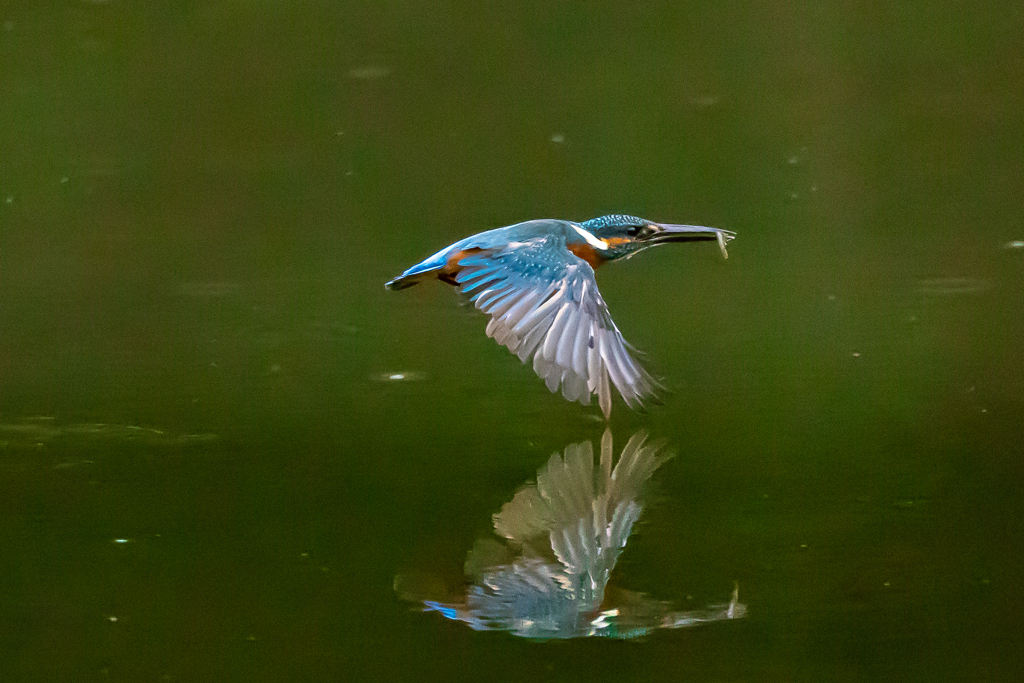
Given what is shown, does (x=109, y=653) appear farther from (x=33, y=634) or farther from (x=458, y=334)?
(x=458, y=334)

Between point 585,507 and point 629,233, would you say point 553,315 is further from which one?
point 629,233

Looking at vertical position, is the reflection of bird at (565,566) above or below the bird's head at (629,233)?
below

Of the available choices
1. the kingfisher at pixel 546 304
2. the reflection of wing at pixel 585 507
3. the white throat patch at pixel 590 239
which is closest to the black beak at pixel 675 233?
the white throat patch at pixel 590 239

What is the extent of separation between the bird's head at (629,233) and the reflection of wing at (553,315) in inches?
13.2

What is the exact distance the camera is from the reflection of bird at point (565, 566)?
1.78m

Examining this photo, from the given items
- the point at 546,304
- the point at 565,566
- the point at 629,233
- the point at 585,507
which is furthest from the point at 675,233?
the point at 565,566

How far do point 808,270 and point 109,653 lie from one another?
271 cm

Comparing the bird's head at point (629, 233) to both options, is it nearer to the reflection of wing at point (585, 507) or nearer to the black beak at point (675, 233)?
the black beak at point (675, 233)

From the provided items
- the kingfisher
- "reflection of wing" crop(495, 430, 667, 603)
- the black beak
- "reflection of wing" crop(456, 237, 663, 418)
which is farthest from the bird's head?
"reflection of wing" crop(495, 430, 667, 603)

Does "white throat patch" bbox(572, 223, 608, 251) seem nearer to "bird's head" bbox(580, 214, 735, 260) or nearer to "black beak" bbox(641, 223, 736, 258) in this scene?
"bird's head" bbox(580, 214, 735, 260)

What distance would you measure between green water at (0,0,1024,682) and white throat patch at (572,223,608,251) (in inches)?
15.3

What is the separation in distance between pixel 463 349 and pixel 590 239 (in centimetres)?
66

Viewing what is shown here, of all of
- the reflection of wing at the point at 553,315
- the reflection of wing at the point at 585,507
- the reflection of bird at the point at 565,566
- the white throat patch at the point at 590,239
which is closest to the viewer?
the reflection of bird at the point at 565,566

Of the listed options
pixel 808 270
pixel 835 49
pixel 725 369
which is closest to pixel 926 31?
pixel 835 49
